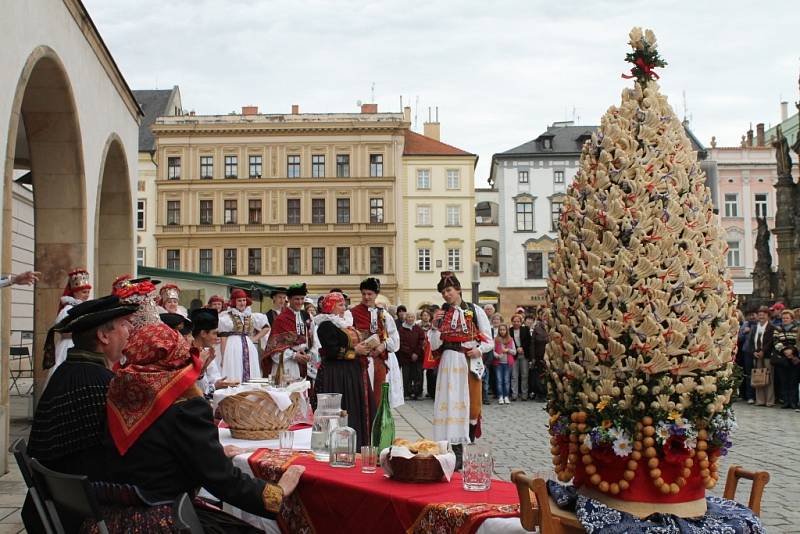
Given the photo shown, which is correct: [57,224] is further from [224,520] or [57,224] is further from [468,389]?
[224,520]

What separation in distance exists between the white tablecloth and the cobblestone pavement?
305 millimetres

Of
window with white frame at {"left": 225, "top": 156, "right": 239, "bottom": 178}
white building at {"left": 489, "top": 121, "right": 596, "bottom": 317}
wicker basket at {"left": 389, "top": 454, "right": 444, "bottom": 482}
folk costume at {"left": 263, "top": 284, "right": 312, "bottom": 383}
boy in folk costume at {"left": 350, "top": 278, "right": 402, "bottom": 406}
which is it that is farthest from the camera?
white building at {"left": 489, "top": 121, "right": 596, "bottom": 317}

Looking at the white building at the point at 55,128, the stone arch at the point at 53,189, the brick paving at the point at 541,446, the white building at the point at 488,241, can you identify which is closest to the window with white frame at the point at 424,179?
the white building at the point at 488,241

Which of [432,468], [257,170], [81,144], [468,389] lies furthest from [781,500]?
[257,170]

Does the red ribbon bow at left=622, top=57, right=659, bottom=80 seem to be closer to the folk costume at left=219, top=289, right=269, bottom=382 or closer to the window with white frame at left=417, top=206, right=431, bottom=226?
the folk costume at left=219, top=289, right=269, bottom=382

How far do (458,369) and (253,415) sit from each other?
480 cm

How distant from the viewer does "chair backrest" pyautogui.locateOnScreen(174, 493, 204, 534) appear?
10.7ft

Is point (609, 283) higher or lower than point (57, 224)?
lower

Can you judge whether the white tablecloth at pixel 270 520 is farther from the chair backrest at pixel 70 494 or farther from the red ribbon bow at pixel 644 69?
the red ribbon bow at pixel 644 69

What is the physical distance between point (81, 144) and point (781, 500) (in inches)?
401

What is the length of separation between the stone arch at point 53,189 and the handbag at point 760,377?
12.8 m

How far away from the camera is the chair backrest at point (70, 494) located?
340 cm

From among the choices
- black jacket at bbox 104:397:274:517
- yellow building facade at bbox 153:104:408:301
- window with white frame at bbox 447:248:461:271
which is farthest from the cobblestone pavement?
window with white frame at bbox 447:248:461:271

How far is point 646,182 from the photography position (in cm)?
309
